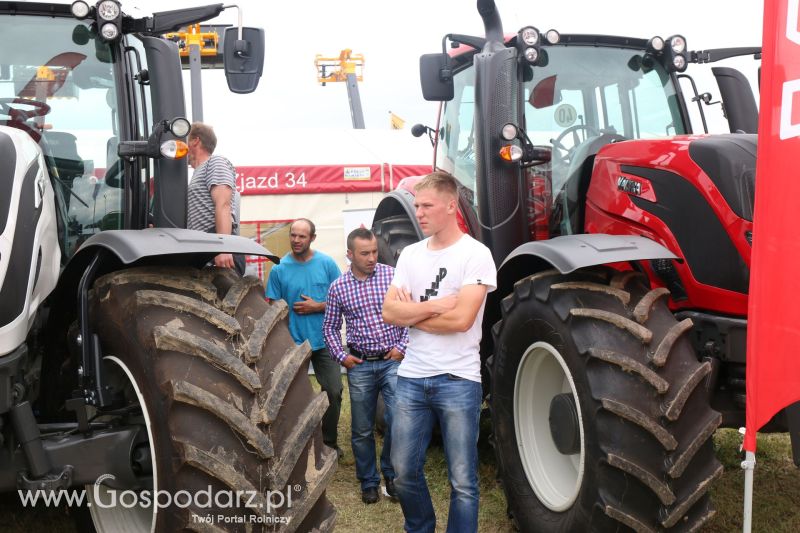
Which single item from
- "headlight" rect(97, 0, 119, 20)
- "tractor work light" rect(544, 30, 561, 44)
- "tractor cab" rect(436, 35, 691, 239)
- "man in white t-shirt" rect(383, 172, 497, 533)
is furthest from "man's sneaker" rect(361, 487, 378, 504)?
"headlight" rect(97, 0, 119, 20)

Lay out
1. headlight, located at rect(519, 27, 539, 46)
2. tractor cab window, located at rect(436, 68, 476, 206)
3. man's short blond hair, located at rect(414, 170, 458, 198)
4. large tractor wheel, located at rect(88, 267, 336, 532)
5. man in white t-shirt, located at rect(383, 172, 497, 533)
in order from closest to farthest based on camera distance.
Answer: large tractor wheel, located at rect(88, 267, 336, 532)
man in white t-shirt, located at rect(383, 172, 497, 533)
man's short blond hair, located at rect(414, 170, 458, 198)
headlight, located at rect(519, 27, 539, 46)
tractor cab window, located at rect(436, 68, 476, 206)

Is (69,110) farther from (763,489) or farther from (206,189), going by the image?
(763,489)

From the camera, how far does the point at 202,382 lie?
10.0ft

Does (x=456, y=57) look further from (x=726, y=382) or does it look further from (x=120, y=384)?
(x=120, y=384)

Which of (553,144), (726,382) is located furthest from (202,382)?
(553,144)

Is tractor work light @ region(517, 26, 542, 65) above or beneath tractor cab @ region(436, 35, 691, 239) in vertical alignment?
above

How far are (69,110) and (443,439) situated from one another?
7.60ft

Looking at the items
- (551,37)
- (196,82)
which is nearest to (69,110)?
(196,82)

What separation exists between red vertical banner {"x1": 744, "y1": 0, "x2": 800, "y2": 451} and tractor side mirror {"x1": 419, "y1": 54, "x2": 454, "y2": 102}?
247cm

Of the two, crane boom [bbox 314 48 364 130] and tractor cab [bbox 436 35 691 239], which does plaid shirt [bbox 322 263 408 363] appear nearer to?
tractor cab [bbox 436 35 691 239]

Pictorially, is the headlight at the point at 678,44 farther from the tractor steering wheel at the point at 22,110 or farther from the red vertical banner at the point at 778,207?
the tractor steering wheel at the point at 22,110

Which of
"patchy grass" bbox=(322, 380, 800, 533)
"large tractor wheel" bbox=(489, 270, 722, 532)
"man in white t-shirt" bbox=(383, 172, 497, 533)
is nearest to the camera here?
"large tractor wheel" bbox=(489, 270, 722, 532)

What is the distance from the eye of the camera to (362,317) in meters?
5.42

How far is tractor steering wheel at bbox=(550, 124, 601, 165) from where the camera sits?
513 cm
